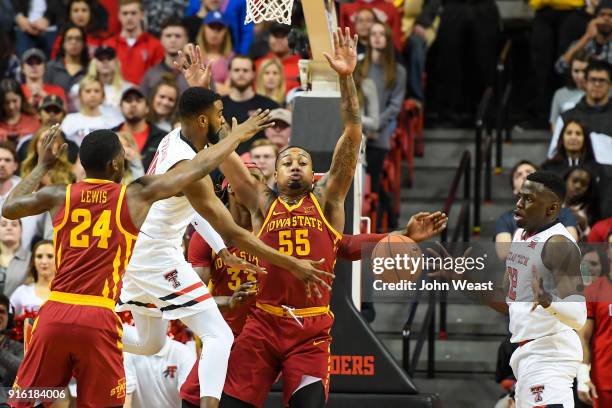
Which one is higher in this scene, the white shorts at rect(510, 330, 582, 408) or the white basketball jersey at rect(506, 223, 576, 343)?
the white basketball jersey at rect(506, 223, 576, 343)

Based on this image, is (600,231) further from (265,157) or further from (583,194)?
(265,157)


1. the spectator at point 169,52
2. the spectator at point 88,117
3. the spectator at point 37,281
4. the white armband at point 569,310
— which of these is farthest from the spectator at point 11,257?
the white armband at point 569,310

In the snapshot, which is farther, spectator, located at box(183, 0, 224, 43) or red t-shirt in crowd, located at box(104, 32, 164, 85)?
spectator, located at box(183, 0, 224, 43)

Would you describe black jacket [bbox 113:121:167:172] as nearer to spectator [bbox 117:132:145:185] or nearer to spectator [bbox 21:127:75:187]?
spectator [bbox 117:132:145:185]

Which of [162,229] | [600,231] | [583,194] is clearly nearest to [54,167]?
[162,229]

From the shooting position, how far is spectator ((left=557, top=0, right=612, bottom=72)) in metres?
14.4

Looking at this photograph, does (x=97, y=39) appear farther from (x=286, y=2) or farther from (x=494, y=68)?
(x=286, y=2)

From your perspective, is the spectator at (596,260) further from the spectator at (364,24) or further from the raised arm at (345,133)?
the spectator at (364,24)

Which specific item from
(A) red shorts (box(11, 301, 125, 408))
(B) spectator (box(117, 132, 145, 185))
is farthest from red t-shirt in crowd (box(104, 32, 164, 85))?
(A) red shorts (box(11, 301, 125, 408))

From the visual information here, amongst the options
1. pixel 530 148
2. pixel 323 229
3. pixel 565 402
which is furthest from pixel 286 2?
pixel 530 148

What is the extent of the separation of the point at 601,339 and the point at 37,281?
15.8ft

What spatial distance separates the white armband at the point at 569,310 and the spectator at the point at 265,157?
145 inches

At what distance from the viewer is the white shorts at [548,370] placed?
894cm

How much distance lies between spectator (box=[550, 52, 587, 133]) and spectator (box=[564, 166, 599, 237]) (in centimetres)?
184
